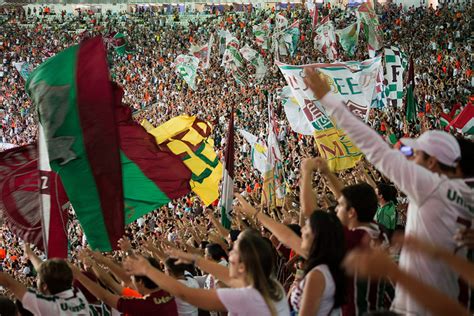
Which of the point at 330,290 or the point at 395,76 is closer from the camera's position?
the point at 330,290

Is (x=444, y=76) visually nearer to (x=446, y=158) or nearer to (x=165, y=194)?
(x=165, y=194)

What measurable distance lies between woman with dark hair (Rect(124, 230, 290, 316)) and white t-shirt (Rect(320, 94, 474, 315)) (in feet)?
1.61

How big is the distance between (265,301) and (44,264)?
1.12 metres

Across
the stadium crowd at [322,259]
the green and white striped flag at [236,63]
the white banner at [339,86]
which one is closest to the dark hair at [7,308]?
the stadium crowd at [322,259]

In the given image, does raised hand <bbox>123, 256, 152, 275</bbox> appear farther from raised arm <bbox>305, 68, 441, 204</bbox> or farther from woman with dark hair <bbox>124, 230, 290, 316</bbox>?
raised arm <bbox>305, 68, 441, 204</bbox>

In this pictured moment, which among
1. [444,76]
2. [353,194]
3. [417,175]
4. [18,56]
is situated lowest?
[18,56]

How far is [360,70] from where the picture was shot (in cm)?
1216

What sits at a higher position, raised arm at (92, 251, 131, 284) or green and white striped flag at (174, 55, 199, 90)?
A: raised arm at (92, 251, 131, 284)

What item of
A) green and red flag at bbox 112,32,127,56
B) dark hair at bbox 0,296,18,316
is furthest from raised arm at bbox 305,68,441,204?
green and red flag at bbox 112,32,127,56

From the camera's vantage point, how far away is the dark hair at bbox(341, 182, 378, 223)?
426cm

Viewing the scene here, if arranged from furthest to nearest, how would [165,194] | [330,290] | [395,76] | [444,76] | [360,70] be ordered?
[444,76] → [395,76] → [360,70] → [165,194] → [330,290]

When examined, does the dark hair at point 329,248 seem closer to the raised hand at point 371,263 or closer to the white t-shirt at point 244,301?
the white t-shirt at point 244,301

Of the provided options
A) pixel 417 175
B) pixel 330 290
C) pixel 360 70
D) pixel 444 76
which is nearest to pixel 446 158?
pixel 417 175

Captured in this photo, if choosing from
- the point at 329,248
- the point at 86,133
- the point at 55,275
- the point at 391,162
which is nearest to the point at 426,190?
the point at 391,162
